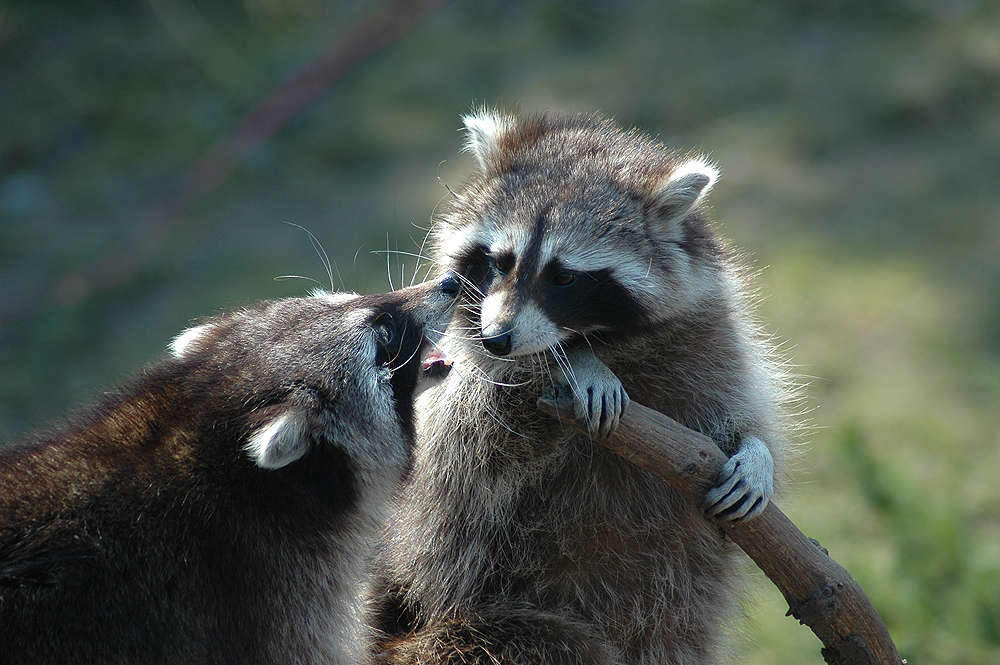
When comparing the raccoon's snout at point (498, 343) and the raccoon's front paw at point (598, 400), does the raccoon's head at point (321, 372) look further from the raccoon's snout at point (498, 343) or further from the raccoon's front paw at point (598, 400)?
the raccoon's front paw at point (598, 400)

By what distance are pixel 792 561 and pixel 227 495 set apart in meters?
1.32

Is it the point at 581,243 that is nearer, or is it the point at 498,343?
the point at 498,343

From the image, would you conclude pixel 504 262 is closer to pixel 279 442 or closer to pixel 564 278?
pixel 564 278

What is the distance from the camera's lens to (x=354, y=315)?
2.44 m

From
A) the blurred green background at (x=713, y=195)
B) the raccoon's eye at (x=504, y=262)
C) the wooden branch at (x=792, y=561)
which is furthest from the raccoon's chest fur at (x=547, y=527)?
the blurred green background at (x=713, y=195)

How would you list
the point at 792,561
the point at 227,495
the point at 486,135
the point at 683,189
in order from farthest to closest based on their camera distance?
the point at 486,135
the point at 683,189
the point at 227,495
the point at 792,561

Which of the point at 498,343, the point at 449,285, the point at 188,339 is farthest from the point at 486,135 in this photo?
the point at 188,339

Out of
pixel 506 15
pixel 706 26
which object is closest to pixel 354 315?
pixel 706 26

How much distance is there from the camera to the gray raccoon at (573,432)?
2451mm

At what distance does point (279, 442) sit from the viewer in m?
2.08

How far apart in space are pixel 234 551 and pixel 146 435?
1.21 feet

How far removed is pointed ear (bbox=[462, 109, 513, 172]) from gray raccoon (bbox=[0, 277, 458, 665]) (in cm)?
51

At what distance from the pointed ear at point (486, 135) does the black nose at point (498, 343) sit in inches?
32.0

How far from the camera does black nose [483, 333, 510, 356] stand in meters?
2.20
